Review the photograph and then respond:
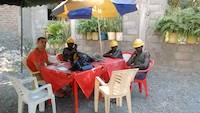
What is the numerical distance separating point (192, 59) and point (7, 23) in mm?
7998

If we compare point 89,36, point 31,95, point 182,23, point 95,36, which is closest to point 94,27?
point 95,36

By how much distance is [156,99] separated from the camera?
6.38 m

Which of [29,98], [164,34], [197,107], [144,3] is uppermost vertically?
[144,3]

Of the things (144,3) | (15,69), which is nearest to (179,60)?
(144,3)

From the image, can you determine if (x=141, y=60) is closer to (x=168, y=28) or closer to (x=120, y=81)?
(x=120, y=81)

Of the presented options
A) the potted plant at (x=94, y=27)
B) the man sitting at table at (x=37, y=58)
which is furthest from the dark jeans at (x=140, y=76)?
the potted plant at (x=94, y=27)

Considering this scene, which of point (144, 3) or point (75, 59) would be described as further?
point (144, 3)

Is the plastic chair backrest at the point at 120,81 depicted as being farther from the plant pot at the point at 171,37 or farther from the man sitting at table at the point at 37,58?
the plant pot at the point at 171,37

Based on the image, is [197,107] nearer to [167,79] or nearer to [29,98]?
[167,79]

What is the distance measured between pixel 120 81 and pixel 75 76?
28.9 inches

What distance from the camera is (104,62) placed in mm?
6176

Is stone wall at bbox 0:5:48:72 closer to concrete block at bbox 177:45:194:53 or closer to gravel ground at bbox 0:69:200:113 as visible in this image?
gravel ground at bbox 0:69:200:113

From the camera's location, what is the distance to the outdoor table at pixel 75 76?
17.2ft

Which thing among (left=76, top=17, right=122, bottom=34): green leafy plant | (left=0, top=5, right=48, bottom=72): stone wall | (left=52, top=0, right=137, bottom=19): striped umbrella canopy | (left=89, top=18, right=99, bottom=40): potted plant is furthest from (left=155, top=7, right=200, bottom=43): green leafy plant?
(left=0, top=5, right=48, bottom=72): stone wall
